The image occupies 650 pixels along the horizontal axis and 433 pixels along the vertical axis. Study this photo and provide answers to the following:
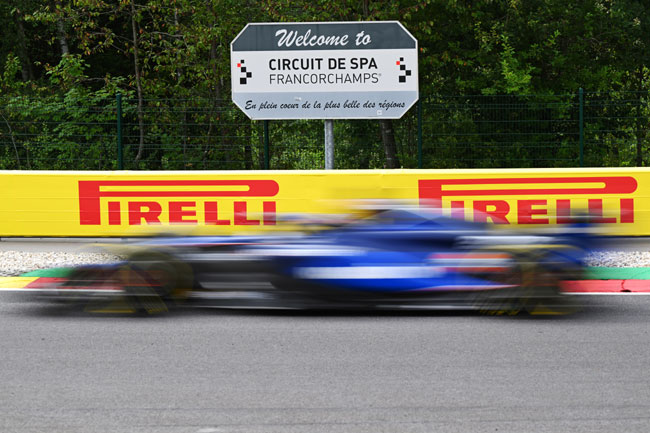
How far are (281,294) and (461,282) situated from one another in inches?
60.3

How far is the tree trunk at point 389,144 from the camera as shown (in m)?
17.9

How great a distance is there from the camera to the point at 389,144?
18000mm

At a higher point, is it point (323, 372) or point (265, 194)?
point (265, 194)

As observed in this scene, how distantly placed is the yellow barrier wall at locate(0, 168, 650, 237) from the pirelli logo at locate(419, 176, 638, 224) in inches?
0.5

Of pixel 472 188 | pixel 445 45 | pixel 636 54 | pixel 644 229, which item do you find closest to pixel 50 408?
pixel 472 188

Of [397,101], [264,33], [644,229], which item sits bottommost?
[644,229]

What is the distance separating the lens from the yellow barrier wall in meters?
13.0

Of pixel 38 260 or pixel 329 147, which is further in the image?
pixel 329 147

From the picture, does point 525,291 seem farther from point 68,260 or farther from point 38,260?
point 38,260

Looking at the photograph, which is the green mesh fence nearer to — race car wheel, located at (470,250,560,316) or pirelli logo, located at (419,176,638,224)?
pirelli logo, located at (419,176,638,224)

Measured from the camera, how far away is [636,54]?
974 inches

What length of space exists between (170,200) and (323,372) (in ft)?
22.2

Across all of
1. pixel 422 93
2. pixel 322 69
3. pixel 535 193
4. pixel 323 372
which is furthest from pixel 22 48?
pixel 323 372

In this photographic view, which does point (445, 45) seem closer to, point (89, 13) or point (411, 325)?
point (89, 13)
